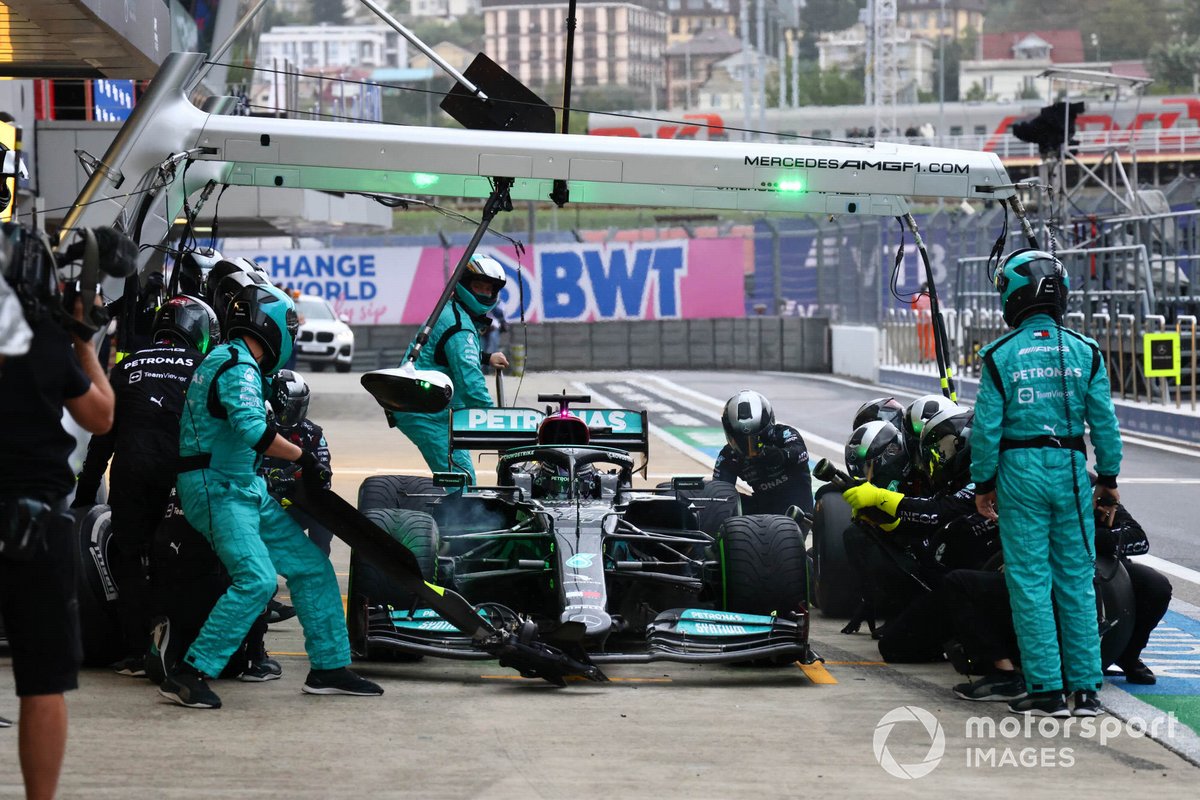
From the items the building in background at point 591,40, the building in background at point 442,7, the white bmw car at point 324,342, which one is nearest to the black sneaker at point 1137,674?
the white bmw car at point 324,342

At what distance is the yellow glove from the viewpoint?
7898mm

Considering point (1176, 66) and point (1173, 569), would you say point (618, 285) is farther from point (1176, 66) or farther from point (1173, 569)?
point (1176, 66)

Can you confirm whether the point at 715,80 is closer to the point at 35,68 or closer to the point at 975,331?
the point at 975,331

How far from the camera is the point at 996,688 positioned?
718 centimetres

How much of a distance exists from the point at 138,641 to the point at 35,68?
565 centimetres

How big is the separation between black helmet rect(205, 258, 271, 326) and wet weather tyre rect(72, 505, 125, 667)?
4.09ft

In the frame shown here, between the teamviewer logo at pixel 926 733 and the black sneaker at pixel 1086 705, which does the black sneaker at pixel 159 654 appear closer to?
the teamviewer logo at pixel 926 733

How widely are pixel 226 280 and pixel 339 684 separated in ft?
8.42

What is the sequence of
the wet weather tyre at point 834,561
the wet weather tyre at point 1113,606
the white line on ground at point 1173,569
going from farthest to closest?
1. the white line on ground at point 1173,569
2. the wet weather tyre at point 834,561
3. the wet weather tyre at point 1113,606

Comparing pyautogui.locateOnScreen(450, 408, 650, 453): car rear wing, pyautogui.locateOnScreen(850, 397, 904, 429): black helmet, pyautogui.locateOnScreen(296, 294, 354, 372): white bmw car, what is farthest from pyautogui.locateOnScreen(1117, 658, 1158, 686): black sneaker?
pyautogui.locateOnScreen(296, 294, 354, 372): white bmw car

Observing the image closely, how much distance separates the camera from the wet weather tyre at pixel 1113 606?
732 cm

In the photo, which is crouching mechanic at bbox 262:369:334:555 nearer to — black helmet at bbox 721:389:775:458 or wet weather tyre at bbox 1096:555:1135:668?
black helmet at bbox 721:389:775:458

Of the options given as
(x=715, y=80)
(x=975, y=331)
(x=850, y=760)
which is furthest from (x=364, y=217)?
(x=715, y=80)

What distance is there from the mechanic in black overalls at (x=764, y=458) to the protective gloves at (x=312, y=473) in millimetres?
3550
